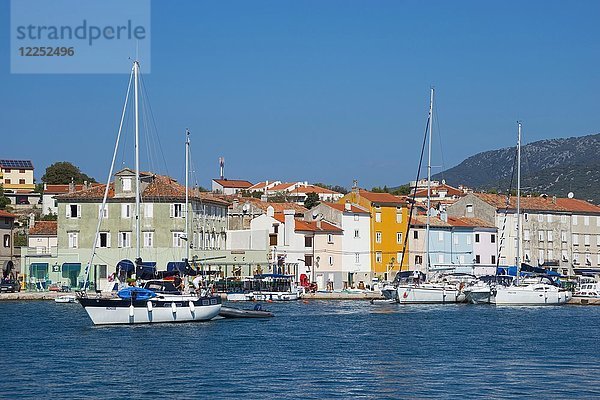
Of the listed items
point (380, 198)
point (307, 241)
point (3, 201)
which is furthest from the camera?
→ point (3, 201)

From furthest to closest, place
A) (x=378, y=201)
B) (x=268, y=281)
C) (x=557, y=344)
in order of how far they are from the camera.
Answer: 1. (x=378, y=201)
2. (x=268, y=281)
3. (x=557, y=344)

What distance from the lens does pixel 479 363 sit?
40.5m

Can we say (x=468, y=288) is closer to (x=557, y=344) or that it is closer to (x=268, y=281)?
(x=268, y=281)

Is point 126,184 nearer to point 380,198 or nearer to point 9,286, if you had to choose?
point 9,286

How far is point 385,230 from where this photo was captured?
103 m

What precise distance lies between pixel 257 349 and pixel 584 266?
77.7 metres

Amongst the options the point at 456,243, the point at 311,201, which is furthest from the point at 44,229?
the point at 311,201

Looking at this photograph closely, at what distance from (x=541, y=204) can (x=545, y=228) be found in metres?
2.64

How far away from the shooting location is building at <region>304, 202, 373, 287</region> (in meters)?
101

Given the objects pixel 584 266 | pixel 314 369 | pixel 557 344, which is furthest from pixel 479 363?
pixel 584 266

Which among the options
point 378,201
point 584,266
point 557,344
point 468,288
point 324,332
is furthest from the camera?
point 584,266

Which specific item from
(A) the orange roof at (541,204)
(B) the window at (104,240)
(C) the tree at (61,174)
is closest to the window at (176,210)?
(B) the window at (104,240)

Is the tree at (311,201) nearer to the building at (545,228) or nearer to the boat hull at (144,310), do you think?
the building at (545,228)

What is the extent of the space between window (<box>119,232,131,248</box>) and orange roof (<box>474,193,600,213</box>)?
132 feet
